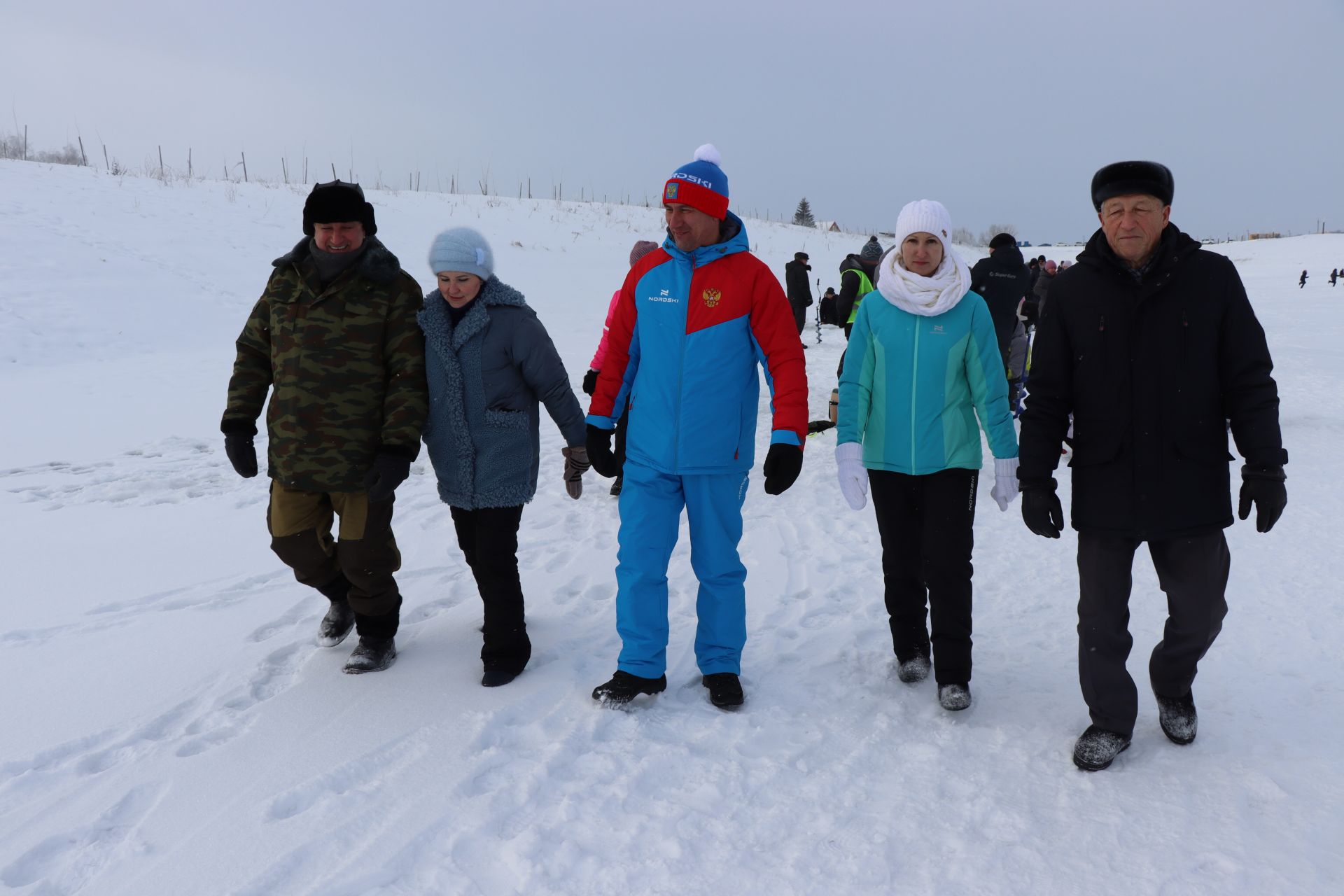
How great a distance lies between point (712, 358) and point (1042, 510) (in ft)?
4.20

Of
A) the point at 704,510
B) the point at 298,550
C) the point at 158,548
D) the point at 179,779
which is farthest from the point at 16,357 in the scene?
the point at 704,510

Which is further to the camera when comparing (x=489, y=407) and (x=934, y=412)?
(x=489, y=407)

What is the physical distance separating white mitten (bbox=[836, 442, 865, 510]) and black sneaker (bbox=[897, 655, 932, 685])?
29.5 inches

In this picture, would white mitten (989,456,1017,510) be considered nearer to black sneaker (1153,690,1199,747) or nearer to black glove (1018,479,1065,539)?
black glove (1018,479,1065,539)

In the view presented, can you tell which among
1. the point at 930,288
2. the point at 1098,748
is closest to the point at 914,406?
the point at 930,288

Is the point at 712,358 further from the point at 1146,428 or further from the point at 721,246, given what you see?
the point at 1146,428

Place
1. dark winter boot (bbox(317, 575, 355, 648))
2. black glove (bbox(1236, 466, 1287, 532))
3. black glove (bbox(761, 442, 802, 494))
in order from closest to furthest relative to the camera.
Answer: black glove (bbox(1236, 466, 1287, 532)) → black glove (bbox(761, 442, 802, 494)) → dark winter boot (bbox(317, 575, 355, 648))

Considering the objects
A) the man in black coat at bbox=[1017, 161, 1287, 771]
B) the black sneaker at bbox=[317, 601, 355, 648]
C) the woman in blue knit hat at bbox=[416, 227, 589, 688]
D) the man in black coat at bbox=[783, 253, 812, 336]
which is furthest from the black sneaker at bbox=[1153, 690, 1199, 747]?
the man in black coat at bbox=[783, 253, 812, 336]

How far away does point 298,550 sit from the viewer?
344 cm

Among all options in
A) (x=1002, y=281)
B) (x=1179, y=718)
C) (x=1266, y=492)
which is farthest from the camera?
(x=1002, y=281)

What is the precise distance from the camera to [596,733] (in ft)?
10.0

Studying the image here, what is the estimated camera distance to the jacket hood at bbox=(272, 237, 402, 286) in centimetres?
328

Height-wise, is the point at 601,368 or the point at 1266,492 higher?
the point at 601,368

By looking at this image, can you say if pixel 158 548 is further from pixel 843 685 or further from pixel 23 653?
pixel 843 685
